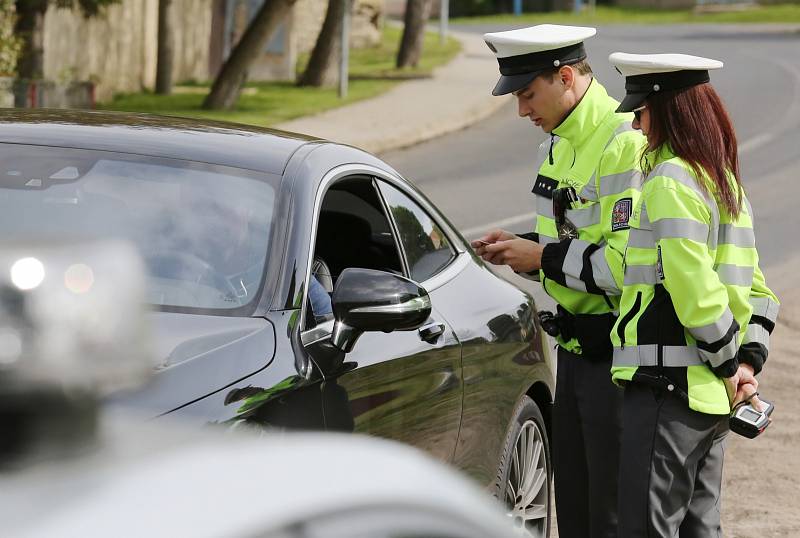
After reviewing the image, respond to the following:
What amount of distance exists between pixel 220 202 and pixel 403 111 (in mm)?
20078

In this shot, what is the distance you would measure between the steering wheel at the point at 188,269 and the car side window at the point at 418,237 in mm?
980

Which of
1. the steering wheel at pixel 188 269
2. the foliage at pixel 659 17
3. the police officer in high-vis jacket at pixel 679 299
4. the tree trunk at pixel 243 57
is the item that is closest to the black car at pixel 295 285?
the steering wheel at pixel 188 269

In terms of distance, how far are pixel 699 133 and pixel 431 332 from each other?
943 millimetres

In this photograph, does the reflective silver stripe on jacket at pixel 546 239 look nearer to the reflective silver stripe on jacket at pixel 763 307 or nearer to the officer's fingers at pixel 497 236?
the officer's fingers at pixel 497 236

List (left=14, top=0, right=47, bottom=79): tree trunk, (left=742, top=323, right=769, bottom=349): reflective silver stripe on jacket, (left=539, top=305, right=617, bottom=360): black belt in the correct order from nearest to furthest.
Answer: (left=742, top=323, right=769, bottom=349): reflective silver stripe on jacket, (left=539, top=305, right=617, bottom=360): black belt, (left=14, top=0, right=47, bottom=79): tree trunk

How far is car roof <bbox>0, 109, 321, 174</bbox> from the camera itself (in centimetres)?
414

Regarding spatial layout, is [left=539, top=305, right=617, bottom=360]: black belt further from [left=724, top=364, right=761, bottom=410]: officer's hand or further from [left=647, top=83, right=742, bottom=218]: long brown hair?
[left=647, top=83, right=742, bottom=218]: long brown hair

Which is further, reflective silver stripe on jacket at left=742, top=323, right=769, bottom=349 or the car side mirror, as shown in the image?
reflective silver stripe on jacket at left=742, top=323, right=769, bottom=349

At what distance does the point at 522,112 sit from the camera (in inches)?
182

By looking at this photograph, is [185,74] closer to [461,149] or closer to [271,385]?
[461,149]

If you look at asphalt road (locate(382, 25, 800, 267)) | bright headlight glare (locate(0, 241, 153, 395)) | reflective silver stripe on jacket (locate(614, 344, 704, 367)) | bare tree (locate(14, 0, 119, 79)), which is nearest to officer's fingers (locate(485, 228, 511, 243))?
reflective silver stripe on jacket (locate(614, 344, 704, 367))

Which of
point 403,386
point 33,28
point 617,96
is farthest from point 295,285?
point 617,96

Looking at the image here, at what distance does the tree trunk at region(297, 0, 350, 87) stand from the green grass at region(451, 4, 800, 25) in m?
24.3

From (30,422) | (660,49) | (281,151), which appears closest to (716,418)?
(281,151)
